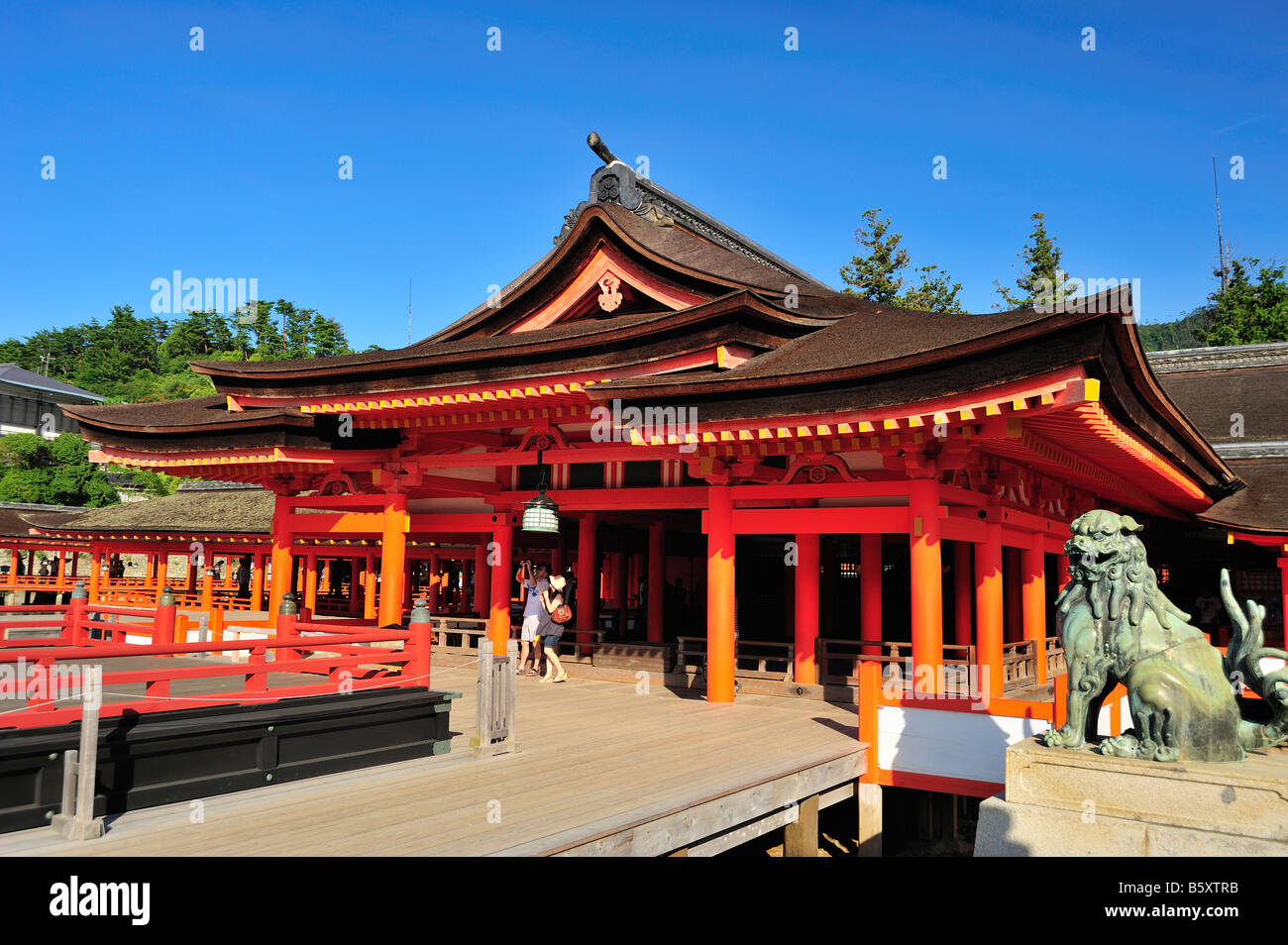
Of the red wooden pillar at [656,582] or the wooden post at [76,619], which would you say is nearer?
the wooden post at [76,619]

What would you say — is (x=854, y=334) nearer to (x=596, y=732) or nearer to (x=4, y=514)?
(x=596, y=732)

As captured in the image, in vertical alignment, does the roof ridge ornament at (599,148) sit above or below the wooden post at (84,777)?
above

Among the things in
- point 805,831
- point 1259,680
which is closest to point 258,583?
point 805,831

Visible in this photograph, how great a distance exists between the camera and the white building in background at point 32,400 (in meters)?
69.1

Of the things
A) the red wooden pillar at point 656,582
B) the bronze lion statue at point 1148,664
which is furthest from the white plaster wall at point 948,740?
the red wooden pillar at point 656,582

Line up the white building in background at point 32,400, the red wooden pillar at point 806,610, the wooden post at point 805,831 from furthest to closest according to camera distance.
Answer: the white building in background at point 32,400 < the red wooden pillar at point 806,610 < the wooden post at point 805,831

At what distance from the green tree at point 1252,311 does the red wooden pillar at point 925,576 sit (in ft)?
126

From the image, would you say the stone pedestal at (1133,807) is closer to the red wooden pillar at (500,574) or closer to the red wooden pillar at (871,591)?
the red wooden pillar at (871,591)

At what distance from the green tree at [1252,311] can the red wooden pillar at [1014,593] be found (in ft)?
93.0

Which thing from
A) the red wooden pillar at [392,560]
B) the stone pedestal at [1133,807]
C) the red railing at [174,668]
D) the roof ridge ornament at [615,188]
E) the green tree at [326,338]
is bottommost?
the stone pedestal at [1133,807]

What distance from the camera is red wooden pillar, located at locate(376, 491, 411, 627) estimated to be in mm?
15461

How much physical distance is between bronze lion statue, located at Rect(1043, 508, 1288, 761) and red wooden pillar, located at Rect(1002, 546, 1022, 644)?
39.6ft

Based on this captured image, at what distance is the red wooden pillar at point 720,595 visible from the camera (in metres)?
12.5
